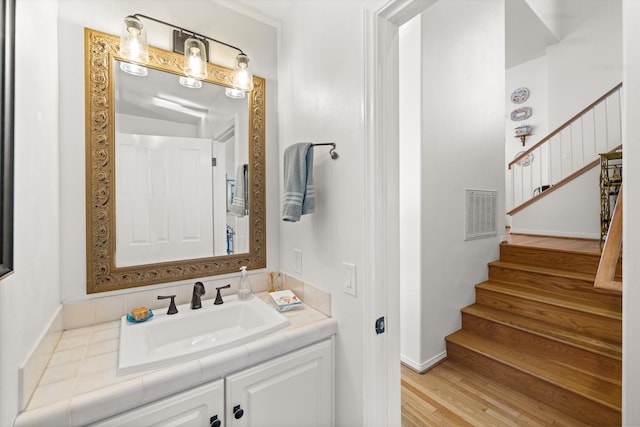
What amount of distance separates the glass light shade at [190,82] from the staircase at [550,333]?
2.48 metres

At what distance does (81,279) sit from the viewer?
49.5 inches

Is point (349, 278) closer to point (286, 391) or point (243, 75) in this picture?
point (286, 391)

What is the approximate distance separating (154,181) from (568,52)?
6.24 m

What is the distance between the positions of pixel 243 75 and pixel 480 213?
7.82ft

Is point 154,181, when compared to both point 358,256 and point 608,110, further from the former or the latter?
point 608,110

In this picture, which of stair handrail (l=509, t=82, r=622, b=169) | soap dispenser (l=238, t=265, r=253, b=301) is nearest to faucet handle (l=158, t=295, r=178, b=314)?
soap dispenser (l=238, t=265, r=253, b=301)

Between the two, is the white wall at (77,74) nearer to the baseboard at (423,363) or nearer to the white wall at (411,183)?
the white wall at (411,183)

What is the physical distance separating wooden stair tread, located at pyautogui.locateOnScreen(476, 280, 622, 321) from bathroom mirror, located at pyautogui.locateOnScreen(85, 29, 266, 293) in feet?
7.34

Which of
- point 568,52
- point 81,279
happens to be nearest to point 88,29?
point 81,279

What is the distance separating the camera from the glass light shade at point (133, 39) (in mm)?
1232

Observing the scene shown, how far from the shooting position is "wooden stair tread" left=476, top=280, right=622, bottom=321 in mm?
2073

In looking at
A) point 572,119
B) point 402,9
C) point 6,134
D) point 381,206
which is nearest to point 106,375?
point 6,134

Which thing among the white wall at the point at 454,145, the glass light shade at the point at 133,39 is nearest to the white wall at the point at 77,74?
the glass light shade at the point at 133,39

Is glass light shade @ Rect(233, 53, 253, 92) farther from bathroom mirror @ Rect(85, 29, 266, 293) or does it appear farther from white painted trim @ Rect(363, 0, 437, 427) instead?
white painted trim @ Rect(363, 0, 437, 427)
